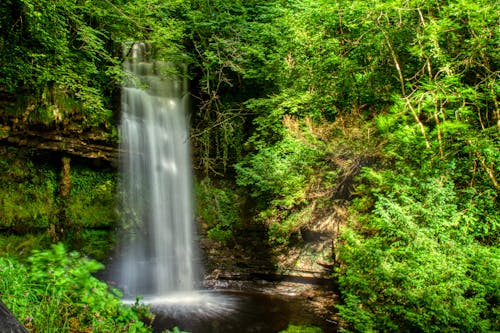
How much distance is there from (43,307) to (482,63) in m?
6.81

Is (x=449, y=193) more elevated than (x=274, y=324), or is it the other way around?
(x=449, y=193)

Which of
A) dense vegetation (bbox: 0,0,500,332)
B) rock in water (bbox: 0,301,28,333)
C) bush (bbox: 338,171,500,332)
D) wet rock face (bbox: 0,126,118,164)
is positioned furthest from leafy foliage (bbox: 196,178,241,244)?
rock in water (bbox: 0,301,28,333)

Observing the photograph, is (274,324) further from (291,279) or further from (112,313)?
(112,313)

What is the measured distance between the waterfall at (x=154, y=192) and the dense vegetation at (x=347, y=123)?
617mm

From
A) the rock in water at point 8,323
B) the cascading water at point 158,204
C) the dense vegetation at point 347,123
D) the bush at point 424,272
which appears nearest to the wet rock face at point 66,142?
the dense vegetation at point 347,123

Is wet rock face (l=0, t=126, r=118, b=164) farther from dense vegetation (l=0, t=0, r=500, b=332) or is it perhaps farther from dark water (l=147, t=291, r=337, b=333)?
dark water (l=147, t=291, r=337, b=333)

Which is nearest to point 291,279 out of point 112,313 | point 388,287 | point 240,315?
point 240,315

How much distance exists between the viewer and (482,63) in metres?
5.52

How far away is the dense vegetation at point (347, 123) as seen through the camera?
4.56 m

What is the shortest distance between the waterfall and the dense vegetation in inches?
24.3

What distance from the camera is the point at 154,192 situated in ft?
32.6

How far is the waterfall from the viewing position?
30.5 ft

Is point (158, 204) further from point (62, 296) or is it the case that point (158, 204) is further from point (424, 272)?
point (424, 272)

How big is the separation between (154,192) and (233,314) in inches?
172
